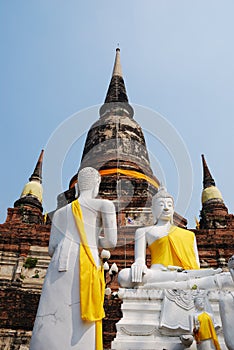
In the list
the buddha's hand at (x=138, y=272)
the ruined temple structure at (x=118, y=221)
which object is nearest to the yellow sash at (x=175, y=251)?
the buddha's hand at (x=138, y=272)

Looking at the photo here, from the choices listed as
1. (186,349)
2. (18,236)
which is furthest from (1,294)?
(186,349)

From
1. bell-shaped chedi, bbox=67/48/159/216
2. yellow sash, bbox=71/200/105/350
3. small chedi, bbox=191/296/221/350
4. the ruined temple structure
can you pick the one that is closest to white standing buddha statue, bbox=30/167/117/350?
yellow sash, bbox=71/200/105/350

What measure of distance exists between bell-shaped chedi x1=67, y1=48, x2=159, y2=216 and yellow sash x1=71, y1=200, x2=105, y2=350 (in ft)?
28.2

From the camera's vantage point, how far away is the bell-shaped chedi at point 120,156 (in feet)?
48.7

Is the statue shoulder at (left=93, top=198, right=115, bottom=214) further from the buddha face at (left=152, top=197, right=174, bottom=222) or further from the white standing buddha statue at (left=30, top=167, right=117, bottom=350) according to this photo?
the buddha face at (left=152, top=197, right=174, bottom=222)

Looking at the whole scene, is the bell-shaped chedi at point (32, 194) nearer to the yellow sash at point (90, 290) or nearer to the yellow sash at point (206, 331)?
the yellow sash at point (206, 331)

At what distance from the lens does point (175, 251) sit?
5371 mm

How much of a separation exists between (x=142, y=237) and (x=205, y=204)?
12.1m

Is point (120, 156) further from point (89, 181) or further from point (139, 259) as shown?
point (89, 181)

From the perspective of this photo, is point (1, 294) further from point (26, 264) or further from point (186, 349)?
point (186, 349)

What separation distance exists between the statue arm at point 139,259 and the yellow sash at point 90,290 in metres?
1.45

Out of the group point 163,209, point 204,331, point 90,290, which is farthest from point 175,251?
point 90,290

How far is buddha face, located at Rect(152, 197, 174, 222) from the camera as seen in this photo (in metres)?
5.86

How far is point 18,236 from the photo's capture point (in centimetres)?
1230
